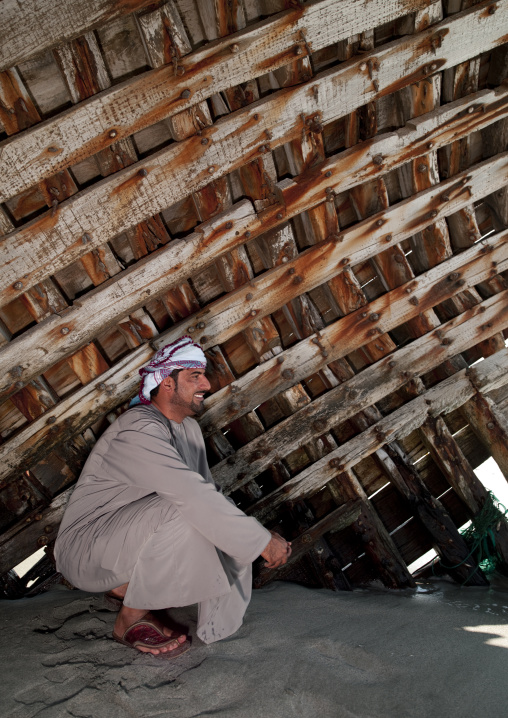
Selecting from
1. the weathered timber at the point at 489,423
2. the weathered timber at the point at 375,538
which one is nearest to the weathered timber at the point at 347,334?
the weathered timber at the point at 489,423

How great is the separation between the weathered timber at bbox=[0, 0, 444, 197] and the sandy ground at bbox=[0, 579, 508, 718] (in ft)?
6.60

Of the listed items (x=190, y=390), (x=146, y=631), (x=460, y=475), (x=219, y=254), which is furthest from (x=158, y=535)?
(x=460, y=475)

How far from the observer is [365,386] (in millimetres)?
3561

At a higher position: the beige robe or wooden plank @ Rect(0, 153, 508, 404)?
wooden plank @ Rect(0, 153, 508, 404)

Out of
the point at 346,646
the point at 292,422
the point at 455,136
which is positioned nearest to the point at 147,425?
the point at 292,422

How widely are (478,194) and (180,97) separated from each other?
6.17 feet

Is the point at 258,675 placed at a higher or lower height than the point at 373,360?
lower

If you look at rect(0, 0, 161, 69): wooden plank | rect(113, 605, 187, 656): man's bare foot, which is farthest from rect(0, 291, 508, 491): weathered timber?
rect(0, 0, 161, 69): wooden plank

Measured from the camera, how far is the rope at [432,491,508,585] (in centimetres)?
385

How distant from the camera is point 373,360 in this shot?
3.62m

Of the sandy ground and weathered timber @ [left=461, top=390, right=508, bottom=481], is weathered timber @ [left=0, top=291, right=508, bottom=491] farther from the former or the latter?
the sandy ground

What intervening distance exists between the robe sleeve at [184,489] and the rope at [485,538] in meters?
1.93

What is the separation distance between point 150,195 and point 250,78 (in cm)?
67

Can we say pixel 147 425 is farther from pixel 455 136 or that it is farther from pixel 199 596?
pixel 455 136
